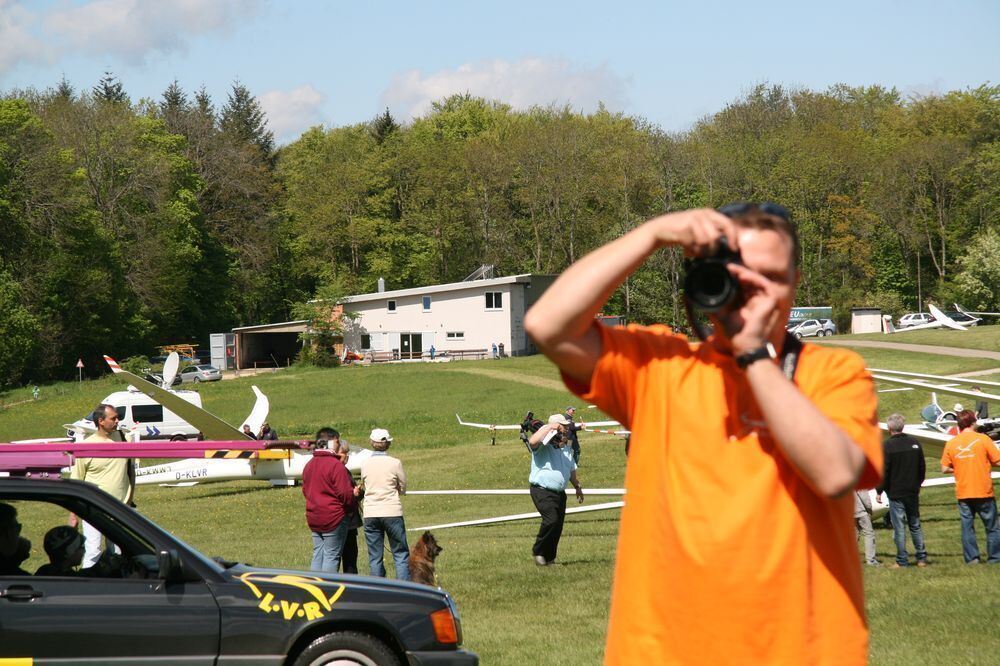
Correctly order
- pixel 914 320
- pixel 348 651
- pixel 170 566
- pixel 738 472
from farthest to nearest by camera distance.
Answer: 1. pixel 914 320
2. pixel 348 651
3. pixel 170 566
4. pixel 738 472

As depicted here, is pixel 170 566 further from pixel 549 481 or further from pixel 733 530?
pixel 549 481

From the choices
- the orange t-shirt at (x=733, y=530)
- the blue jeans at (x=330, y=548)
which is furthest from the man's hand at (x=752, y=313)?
the blue jeans at (x=330, y=548)

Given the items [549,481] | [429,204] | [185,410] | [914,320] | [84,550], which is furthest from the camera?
[429,204]

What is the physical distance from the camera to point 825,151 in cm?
7856

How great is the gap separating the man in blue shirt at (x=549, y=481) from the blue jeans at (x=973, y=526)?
4.76 meters

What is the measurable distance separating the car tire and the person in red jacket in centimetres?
487

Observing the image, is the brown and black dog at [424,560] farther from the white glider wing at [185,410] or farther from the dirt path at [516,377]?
the dirt path at [516,377]

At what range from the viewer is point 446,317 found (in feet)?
234

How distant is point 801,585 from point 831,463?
0.31 metres

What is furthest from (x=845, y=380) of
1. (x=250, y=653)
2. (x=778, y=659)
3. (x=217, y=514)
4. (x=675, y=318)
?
(x=675, y=318)

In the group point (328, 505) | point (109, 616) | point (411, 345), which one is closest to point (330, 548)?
point (328, 505)

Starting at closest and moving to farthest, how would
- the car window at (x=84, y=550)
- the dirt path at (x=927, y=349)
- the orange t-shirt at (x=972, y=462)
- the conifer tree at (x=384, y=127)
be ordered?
1. the car window at (x=84, y=550)
2. the orange t-shirt at (x=972, y=462)
3. the dirt path at (x=927, y=349)
4. the conifer tree at (x=384, y=127)

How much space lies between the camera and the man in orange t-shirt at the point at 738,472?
2287 millimetres

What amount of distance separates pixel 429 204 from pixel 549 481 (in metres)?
74.4
